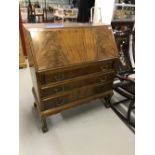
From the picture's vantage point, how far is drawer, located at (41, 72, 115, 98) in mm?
1607

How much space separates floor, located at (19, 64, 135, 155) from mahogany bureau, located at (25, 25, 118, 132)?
0.57 ft

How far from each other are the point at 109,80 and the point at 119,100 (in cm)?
57

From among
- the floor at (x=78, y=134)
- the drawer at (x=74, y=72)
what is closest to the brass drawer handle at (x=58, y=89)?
the drawer at (x=74, y=72)

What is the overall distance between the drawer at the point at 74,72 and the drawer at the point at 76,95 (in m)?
0.22

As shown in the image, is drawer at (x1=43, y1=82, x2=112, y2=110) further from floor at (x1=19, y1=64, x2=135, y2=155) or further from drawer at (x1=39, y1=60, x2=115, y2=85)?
floor at (x1=19, y1=64, x2=135, y2=155)

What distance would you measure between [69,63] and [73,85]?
0.29 metres

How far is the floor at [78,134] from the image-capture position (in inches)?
63.7

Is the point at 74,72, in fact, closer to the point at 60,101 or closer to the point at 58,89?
the point at 58,89

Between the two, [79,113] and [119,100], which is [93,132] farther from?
[119,100]

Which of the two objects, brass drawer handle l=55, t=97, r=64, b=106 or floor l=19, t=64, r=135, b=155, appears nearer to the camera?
floor l=19, t=64, r=135, b=155

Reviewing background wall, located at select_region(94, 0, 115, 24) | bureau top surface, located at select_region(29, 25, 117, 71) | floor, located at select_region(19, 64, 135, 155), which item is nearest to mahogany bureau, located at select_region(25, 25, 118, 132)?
bureau top surface, located at select_region(29, 25, 117, 71)

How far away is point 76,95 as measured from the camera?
1.83 metres

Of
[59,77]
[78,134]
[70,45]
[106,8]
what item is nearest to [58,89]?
[59,77]
